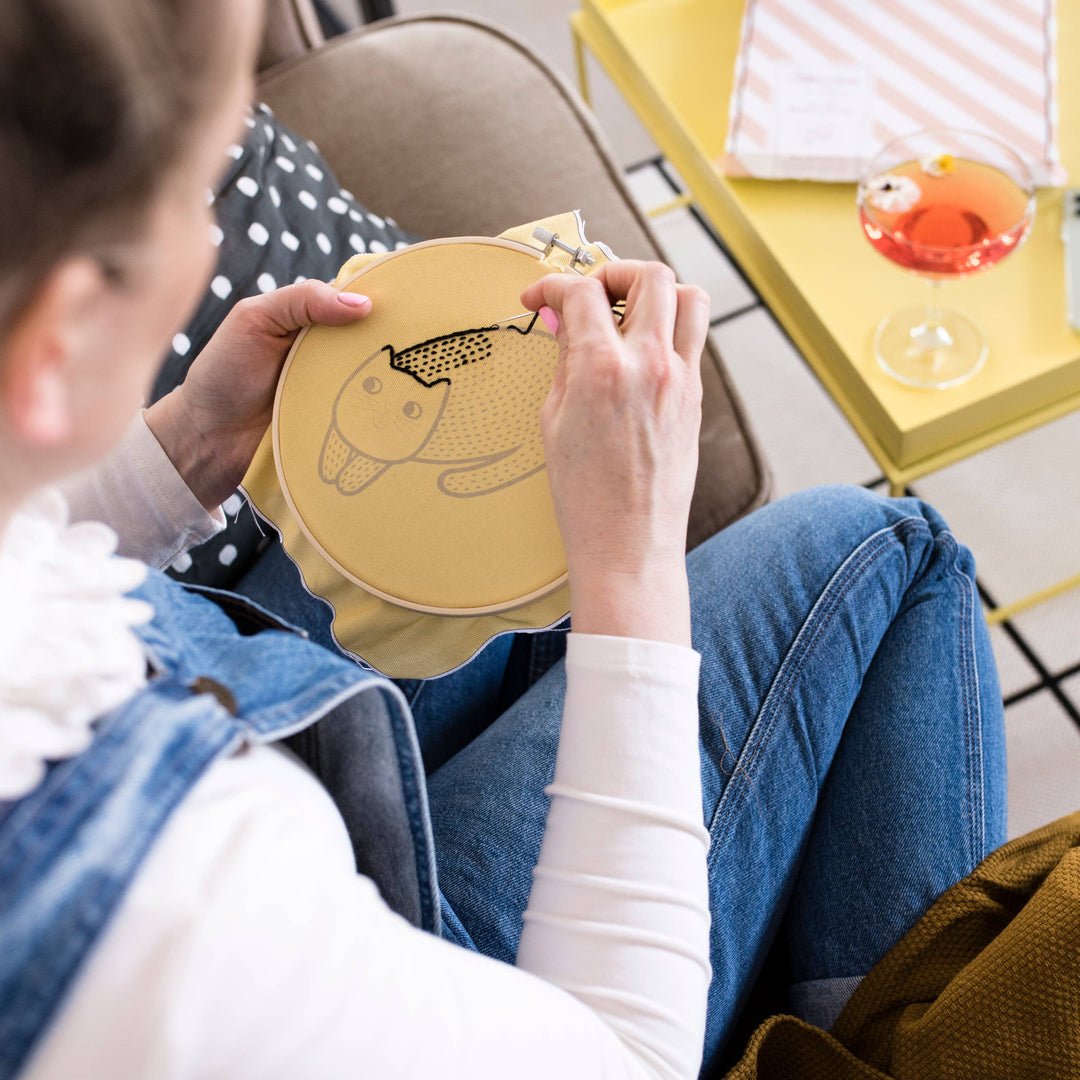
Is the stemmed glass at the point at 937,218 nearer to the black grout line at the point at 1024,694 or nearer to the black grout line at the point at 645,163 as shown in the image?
the black grout line at the point at 1024,694

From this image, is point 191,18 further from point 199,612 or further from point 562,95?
point 562,95

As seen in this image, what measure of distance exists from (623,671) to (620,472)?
115 mm

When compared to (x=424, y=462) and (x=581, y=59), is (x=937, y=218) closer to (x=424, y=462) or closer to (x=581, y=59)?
(x=424, y=462)

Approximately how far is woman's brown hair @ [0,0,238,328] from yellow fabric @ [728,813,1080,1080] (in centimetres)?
55

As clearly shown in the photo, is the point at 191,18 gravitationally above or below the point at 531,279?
above

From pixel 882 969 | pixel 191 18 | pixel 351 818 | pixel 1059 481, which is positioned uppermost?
pixel 191 18

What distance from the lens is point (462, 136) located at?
1.10 meters

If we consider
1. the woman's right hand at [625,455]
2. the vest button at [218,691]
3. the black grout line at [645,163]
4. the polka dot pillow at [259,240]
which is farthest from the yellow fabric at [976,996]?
the black grout line at [645,163]

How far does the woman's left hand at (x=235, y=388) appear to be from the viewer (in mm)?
662

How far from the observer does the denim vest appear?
349 millimetres

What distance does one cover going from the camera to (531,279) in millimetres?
677

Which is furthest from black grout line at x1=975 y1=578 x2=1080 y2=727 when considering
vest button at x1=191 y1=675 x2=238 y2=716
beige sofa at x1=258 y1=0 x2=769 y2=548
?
vest button at x1=191 y1=675 x2=238 y2=716

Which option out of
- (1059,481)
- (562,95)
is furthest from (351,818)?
(1059,481)

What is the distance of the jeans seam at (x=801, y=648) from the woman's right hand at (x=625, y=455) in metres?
0.17
